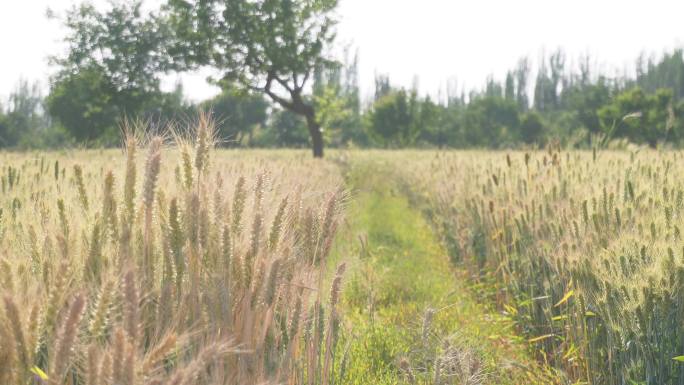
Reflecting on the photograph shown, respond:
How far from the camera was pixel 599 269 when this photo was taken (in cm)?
230

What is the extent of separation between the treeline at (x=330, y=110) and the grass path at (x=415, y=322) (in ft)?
4.29

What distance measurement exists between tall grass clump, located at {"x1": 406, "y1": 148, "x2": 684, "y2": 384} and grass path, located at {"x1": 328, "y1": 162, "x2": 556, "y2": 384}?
0.83 ft

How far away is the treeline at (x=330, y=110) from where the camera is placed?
78.6ft

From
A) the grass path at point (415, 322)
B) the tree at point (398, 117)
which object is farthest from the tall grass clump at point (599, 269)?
the tree at point (398, 117)

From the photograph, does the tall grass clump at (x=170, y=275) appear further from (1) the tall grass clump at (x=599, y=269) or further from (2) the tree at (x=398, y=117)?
(2) the tree at (x=398, y=117)

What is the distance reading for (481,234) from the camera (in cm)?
536

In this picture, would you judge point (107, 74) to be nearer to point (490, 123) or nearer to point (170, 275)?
point (170, 275)

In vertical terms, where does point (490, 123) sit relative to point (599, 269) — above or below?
above

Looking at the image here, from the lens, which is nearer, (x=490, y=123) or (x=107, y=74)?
(x=107, y=74)

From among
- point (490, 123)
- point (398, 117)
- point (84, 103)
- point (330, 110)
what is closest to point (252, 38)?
point (330, 110)

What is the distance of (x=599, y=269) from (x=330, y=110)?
24630 millimetres

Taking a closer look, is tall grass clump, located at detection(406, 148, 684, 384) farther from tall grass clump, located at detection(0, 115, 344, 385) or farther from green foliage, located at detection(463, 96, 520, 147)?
green foliage, located at detection(463, 96, 520, 147)

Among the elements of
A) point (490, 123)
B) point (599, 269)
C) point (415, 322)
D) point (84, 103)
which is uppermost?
point (490, 123)

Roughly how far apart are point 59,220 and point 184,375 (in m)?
0.96
